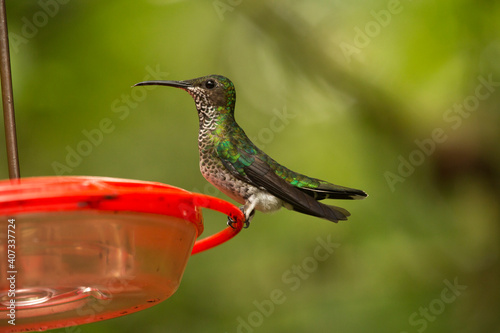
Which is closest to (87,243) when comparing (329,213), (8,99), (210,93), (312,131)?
(8,99)

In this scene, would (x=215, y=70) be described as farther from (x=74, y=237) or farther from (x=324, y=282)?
(x=74, y=237)

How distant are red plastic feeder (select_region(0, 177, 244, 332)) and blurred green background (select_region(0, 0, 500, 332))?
2601mm

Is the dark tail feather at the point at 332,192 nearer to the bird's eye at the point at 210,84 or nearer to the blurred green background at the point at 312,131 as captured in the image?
the bird's eye at the point at 210,84

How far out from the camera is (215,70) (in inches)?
235

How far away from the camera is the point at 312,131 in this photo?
5734 mm

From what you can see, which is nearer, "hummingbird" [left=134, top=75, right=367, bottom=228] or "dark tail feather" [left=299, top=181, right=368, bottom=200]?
"dark tail feather" [left=299, top=181, right=368, bottom=200]

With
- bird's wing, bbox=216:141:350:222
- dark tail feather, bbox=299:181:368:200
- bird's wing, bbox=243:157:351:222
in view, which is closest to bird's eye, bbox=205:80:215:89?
bird's wing, bbox=216:141:350:222

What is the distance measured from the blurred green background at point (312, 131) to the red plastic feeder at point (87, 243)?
2601mm

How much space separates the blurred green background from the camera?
4.45m

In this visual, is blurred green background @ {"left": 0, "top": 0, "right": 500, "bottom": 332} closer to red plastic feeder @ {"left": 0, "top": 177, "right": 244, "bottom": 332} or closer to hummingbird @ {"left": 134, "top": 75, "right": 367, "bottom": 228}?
hummingbird @ {"left": 134, "top": 75, "right": 367, "bottom": 228}

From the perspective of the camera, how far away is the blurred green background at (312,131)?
14.6 feet

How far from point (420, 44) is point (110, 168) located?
2.70 meters

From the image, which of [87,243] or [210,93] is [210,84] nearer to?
[210,93]

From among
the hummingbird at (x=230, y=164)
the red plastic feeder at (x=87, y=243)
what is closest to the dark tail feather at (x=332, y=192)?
the hummingbird at (x=230, y=164)
